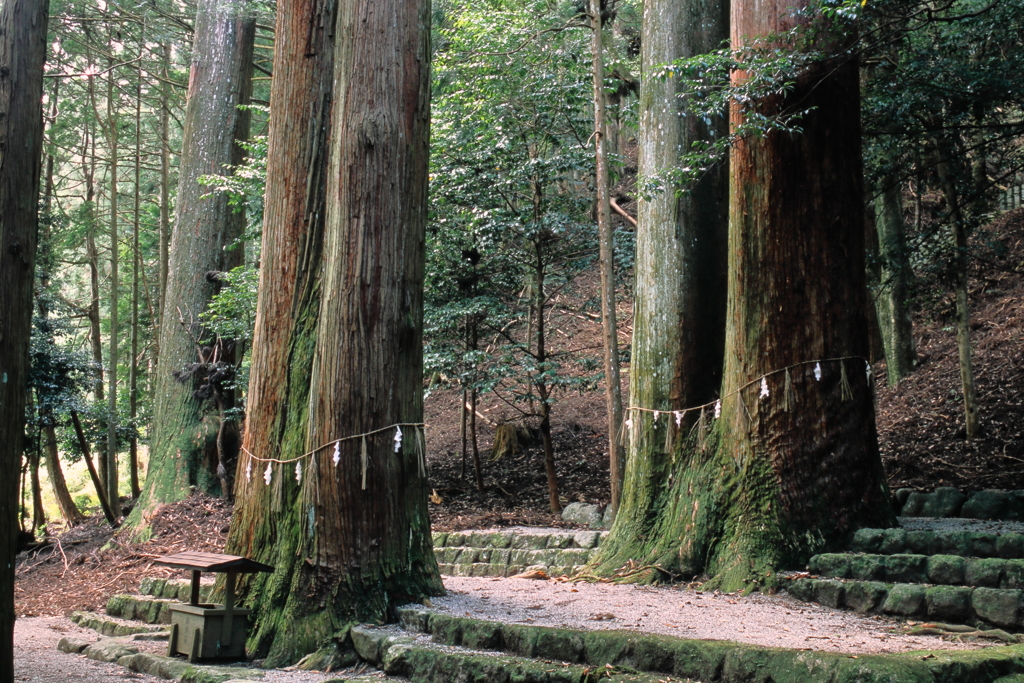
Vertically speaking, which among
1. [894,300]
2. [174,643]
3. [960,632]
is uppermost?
[894,300]

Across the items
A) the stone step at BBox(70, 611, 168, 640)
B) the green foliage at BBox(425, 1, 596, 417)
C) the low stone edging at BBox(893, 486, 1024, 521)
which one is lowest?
the stone step at BBox(70, 611, 168, 640)

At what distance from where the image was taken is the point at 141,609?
6.81 m

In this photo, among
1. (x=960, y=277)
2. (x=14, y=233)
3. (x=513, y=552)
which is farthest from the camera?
(x=960, y=277)

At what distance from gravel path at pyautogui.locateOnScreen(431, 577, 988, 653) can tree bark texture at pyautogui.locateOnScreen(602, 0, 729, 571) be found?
839mm

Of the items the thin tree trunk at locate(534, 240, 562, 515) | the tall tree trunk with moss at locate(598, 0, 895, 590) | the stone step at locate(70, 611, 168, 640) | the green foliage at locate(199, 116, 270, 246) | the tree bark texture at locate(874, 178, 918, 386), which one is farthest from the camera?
the green foliage at locate(199, 116, 270, 246)

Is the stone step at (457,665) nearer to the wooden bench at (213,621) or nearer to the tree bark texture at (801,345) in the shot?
the wooden bench at (213,621)

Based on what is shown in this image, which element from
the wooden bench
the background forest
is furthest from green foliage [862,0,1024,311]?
the wooden bench

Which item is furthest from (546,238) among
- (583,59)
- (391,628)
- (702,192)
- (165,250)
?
(165,250)

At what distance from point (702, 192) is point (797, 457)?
99.3 inches

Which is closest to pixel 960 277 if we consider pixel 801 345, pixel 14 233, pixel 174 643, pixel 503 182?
pixel 801 345

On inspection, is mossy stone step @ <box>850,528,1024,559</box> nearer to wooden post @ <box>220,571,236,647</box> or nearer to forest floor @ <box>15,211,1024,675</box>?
forest floor @ <box>15,211,1024,675</box>

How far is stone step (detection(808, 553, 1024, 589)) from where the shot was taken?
13.7 ft

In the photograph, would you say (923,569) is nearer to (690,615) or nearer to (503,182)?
(690,615)

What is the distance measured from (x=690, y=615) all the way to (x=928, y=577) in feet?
4.65
